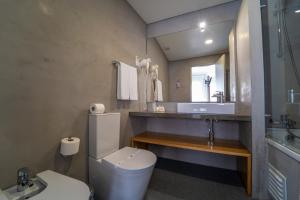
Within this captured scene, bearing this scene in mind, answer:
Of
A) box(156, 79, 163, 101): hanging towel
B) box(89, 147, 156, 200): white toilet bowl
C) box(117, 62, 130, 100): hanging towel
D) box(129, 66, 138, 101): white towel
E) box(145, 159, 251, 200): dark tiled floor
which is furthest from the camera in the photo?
box(156, 79, 163, 101): hanging towel

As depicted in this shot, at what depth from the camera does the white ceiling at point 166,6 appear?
2057 mm

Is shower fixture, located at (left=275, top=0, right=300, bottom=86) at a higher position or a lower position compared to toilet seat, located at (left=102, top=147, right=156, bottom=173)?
higher

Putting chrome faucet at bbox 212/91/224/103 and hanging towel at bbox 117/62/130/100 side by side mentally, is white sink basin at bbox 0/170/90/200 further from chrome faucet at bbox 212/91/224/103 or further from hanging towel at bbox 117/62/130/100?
chrome faucet at bbox 212/91/224/103

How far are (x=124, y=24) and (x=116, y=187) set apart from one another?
200 cm

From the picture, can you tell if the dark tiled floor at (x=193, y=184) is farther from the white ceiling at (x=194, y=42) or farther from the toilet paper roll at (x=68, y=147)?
the white ceiling at (x=194, y=42)

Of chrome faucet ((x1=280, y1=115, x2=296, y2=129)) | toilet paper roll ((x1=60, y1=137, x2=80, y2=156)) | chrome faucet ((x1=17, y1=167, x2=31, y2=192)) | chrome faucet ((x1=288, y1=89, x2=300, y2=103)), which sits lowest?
chrome faucet ((x1=17, y1=167, x2=31, y2=192))

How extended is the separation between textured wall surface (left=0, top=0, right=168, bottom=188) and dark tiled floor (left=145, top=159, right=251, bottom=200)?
0.88 meters

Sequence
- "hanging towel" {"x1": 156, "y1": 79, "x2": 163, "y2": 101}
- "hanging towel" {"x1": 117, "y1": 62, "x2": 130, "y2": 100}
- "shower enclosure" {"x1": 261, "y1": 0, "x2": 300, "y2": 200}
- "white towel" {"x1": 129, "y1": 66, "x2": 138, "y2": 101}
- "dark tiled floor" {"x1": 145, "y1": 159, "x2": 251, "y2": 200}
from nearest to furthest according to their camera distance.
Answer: "shower enclosure" {"x1": 261, "y1": 0, "x2": 300, "y2": 200}, "dark tiled floor" {"x1": 145, "y1": 159, "x2": 251, "y2": 200}, "hanging towel" {"x1": 117, "y1": 62, "x2": 130, "y2": 100}, "white towel" {"x1": 129, "y1": 66, "x2": 138, "y2": 101}, "hanging towel" {"x1": 156, "y1": 79, "x2": 163, "y2": 101}

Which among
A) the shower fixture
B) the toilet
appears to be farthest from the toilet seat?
the shower fixture

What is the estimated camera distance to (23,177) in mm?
884

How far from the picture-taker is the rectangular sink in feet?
6.33

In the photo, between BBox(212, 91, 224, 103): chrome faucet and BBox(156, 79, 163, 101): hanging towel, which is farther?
BBox(156, 79, 163, 101): hanging towel

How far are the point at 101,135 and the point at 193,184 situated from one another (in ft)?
4.06

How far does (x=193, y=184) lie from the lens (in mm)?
1736
